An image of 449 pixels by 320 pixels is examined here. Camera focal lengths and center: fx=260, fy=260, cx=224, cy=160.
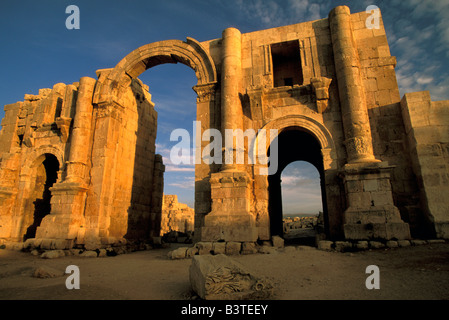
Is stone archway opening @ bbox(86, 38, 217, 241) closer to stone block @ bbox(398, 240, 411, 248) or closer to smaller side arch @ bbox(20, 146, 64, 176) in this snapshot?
smaller side arch @ bbox(20, 146, 64, 176)

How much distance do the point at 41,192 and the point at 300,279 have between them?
12571 millimetres

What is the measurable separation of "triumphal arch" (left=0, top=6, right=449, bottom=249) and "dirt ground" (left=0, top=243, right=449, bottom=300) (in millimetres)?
1309

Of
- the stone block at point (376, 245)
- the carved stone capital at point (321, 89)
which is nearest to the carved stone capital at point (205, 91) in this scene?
the carved stone capital at point (321, 89)

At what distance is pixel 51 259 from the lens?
8086 mm

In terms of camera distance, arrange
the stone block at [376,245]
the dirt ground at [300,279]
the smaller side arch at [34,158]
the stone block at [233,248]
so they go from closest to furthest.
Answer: the dirt ground at [300,279] < the stone block at [376,245] < the stone block at [233,248] < the smaller side arch at [34,158]

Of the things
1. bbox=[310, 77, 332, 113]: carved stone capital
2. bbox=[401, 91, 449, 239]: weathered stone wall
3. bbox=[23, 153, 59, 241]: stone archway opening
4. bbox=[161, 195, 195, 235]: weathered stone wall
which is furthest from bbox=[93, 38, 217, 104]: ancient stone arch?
bbox=[161, 195, 195, 235]: weathered stone wall

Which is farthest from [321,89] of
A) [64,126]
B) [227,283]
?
[64,126]

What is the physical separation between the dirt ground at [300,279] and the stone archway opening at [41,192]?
6.40 metres

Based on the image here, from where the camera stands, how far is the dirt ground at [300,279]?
3584 millimetres

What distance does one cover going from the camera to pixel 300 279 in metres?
4.39

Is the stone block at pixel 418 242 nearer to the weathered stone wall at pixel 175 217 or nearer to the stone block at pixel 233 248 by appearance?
the stone block at pixel 233 248
